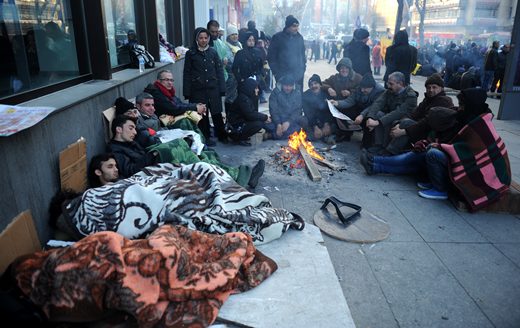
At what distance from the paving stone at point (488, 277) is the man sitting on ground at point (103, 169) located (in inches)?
120

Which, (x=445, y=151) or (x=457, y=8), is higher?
(x=457, y=8)

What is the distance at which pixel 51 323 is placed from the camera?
7.40 ft

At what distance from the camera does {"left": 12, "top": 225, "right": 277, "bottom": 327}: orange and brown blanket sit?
7.23 feet

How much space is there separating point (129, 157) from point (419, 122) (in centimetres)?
366

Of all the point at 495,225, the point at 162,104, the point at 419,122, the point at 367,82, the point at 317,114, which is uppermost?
the point at 367,82

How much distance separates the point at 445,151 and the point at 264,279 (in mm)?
2855

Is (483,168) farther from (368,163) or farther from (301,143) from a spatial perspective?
(301,143)

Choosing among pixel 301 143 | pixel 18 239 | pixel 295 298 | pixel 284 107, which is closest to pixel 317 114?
pixel 284 107

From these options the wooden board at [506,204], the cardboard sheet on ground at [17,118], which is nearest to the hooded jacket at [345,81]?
the wooden board at [506,204]

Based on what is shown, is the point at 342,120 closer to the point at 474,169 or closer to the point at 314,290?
the point at 474,169

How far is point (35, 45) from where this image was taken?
3.95 meters

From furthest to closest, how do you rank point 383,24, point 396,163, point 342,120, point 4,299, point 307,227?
point 383,24 → point 342,120 → point 396,163 → point 307,227 → point 4,299

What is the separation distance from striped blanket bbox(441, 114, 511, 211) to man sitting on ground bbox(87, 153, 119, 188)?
3607 millimetres

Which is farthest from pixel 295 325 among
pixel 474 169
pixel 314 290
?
pixel 474 169
